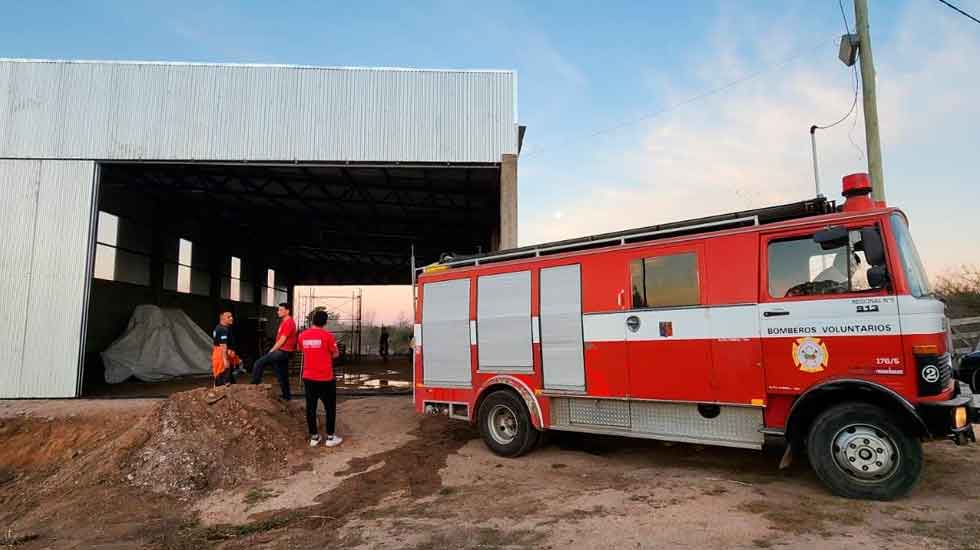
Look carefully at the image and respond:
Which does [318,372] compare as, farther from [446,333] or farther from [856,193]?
[856,193]

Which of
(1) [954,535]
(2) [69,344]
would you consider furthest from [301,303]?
(1) [954,535]

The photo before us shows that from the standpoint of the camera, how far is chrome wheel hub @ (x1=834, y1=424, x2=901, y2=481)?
15.4ft

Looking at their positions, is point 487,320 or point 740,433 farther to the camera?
point 487,320

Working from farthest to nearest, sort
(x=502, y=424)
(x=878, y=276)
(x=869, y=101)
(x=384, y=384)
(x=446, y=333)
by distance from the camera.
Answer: (x=384, y=384) < (x=869, y=101) < (x=446, y=333) < (x=502, y=424) < (x=878, y=276)

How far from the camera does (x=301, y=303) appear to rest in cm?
3522

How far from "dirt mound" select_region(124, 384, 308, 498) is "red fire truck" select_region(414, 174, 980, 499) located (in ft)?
8.76

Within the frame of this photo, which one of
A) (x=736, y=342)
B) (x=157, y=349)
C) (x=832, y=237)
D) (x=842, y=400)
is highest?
(x=832, y=237)

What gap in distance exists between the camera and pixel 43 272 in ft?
39.8

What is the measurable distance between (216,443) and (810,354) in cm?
710

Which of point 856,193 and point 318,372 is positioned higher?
point 856,193

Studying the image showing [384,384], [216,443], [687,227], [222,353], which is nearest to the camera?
[687,227]

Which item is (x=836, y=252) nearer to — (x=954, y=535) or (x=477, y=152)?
(x=954, y=535)

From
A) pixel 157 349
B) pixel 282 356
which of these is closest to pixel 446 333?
pixel 282 356

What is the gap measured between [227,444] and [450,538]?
13.7ft
